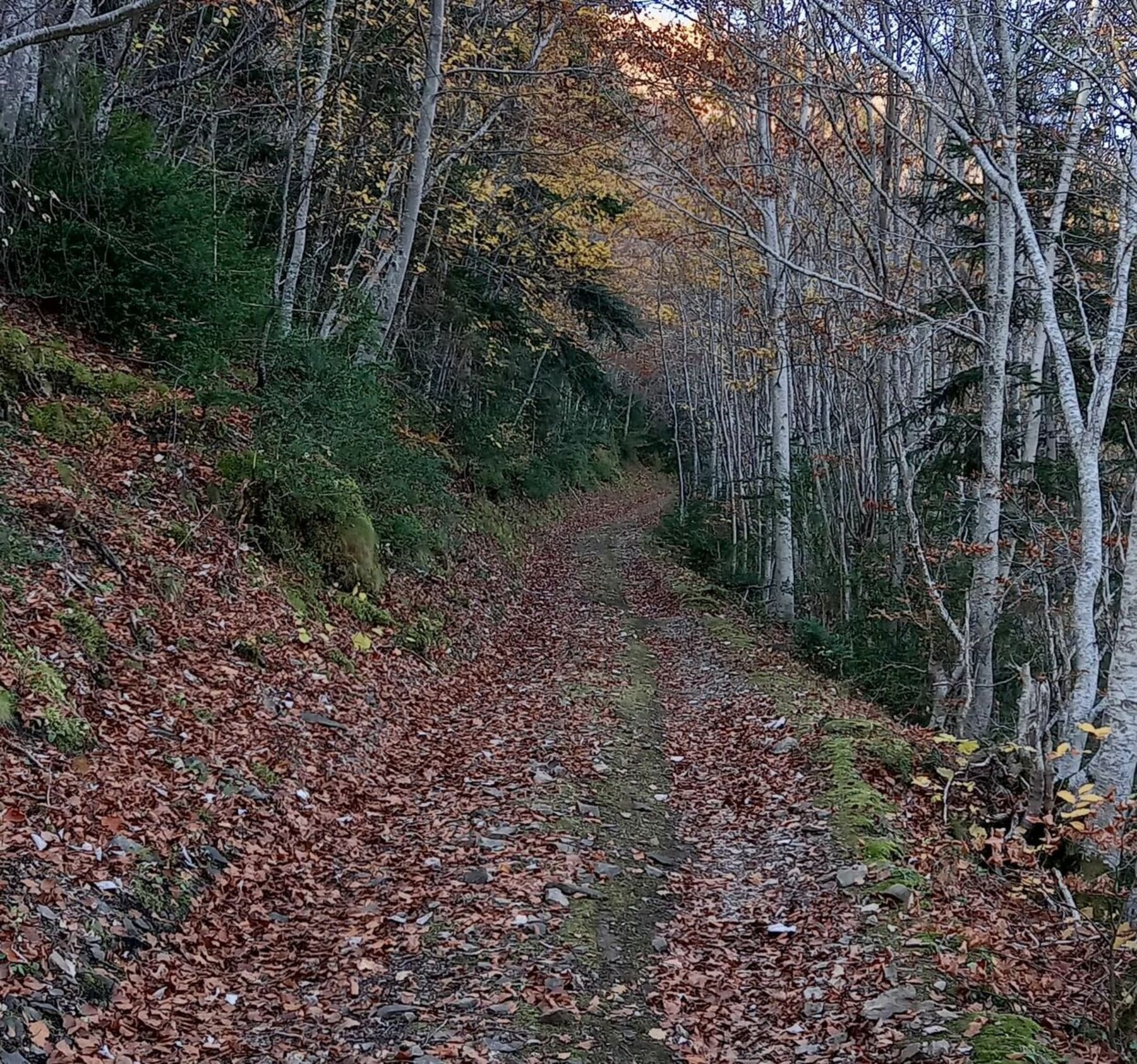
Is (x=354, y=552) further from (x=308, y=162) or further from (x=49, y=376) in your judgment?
(x=308, y=162)

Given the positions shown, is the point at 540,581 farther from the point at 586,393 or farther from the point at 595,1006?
the point at 595,1006

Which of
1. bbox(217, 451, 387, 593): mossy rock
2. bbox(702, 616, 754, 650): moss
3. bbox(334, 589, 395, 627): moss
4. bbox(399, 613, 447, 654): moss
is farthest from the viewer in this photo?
bbox(702, 616, 754, 650): moss

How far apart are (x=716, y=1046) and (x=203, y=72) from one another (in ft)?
40.2

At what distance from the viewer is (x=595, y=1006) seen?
446 cm

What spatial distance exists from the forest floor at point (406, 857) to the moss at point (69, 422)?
127 mm

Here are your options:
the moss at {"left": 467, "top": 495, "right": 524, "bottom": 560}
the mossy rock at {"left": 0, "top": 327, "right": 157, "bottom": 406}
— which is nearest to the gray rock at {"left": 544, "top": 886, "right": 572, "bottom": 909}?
the mossy rock at {"left": 0, "top": 327, "right": 157, "bottom": 406}

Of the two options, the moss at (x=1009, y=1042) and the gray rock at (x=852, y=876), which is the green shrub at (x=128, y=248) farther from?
the moss at (x=1009, y=1042)

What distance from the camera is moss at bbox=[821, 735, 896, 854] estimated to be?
6.38 metres

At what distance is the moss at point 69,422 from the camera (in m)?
7.96

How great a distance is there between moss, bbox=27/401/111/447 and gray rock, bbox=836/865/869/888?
7431 mm

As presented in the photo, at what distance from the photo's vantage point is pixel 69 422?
27.0 feet

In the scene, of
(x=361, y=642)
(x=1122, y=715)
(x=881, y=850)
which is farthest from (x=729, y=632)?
(x=881, y=850)

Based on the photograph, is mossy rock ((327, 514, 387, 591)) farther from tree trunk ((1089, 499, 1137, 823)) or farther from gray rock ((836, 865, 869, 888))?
tree trunk ((1089, 499, 1137, 823))

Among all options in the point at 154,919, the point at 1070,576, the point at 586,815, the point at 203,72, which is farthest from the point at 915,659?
the point at 203,72
